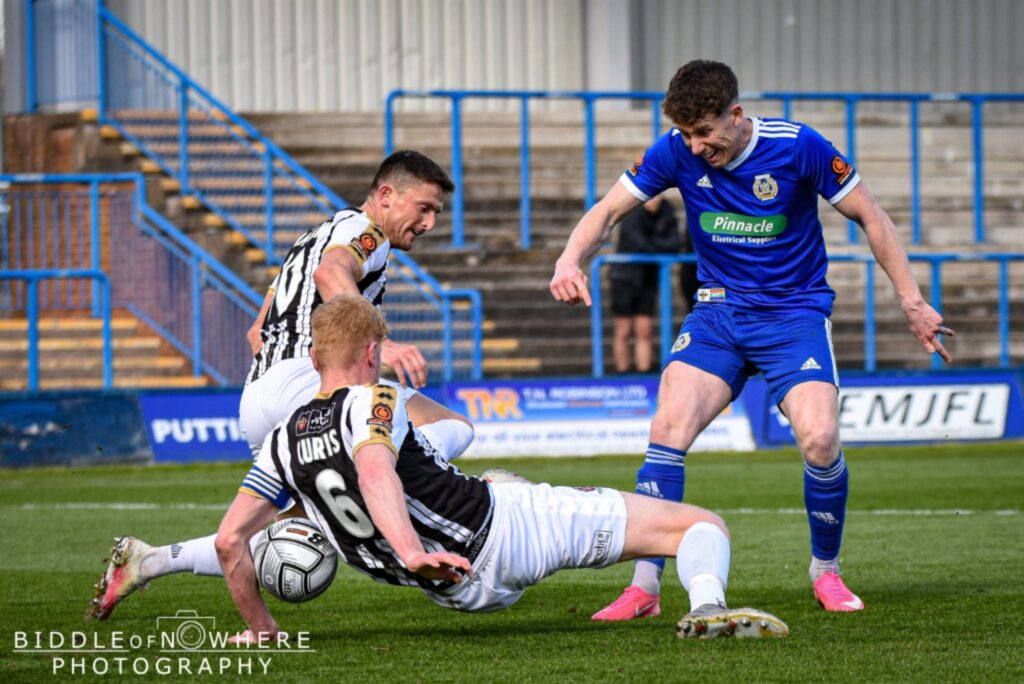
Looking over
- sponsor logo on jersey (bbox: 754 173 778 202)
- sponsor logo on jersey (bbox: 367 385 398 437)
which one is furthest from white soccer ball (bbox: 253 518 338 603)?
sponsor logo on jersey (bbox: 754 173 778 202)

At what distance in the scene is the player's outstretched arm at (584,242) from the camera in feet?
21.1

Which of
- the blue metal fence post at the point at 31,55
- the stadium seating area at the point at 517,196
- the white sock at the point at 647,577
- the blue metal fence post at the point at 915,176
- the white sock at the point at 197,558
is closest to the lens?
the white sock at the point at 197,558

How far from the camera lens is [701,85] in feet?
21.0

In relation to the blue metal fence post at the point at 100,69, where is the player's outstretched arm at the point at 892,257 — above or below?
below

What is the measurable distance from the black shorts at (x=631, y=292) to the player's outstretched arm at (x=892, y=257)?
10.2m

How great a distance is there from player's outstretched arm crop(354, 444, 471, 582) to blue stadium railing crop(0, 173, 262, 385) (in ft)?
35.6

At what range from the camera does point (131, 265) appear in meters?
16.8

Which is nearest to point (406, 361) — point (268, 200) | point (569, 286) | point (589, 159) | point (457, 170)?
point (569, 286)

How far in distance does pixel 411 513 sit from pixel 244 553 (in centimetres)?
58

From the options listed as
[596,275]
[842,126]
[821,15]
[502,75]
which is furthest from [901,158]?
[596,275]

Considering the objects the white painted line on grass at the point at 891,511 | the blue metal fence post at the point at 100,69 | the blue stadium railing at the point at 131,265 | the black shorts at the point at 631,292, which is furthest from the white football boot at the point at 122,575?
A: the blue metal fence post at the point at 100,69

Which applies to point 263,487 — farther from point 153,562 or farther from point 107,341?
point 107,341

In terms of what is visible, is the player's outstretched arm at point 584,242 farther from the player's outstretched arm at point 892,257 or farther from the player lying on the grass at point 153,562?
the player's outstretched arm at point 892,257

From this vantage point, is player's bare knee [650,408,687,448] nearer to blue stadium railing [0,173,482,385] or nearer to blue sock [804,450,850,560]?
blue sock [804,450,850,560]
